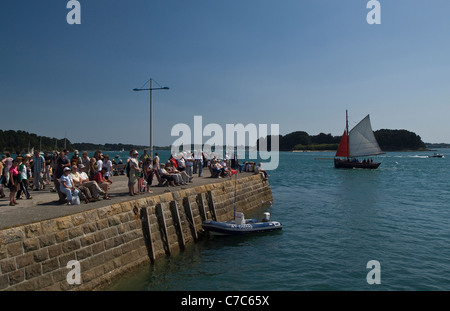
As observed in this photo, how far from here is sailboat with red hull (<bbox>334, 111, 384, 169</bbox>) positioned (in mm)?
66562

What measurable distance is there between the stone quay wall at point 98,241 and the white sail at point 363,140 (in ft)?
197

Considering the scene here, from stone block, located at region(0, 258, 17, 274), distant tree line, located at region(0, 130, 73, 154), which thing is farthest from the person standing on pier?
distant tree line, located at region(0, 130, 73, 154)

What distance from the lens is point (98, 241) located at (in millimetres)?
9328

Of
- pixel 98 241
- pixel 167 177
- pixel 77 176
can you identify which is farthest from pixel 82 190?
pixel 167 177

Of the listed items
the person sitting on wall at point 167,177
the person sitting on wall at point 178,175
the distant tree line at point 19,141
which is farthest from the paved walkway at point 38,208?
the distant tree line at point 19,141

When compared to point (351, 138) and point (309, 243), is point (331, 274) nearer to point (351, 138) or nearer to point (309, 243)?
point (309, 243)

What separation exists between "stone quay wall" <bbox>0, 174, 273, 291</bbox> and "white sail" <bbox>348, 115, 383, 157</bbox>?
5994 centimetres

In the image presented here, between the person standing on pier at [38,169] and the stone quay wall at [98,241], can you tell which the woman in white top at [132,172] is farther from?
the person standing on pier at [38,169]

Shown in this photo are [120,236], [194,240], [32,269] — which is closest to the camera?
[32,269]

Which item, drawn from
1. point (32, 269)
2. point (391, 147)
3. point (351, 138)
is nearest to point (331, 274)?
point (32, 269)

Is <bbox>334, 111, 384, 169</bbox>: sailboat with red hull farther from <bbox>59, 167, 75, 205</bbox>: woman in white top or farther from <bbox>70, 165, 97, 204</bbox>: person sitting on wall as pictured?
<bbox>59, 167, 75, 205</bbox>: woman in white top

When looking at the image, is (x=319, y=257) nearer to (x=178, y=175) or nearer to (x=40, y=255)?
(x=178, y=175)

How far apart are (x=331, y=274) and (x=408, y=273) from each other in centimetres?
273
